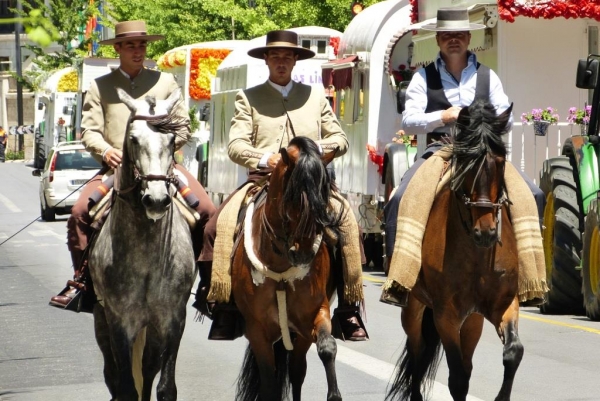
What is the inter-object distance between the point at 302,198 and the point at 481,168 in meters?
1.09

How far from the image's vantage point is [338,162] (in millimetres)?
22859

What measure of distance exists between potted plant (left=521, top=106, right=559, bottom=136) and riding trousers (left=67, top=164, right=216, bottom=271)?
860 cm

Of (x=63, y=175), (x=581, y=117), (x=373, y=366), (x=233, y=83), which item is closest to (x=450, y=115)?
(x=373, y=366)

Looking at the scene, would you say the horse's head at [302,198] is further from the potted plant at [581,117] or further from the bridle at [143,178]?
the potted plant at [581,117]

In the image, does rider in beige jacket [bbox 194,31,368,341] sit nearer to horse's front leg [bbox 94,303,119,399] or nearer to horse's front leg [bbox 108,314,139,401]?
horse's front leg [bbox 108,314,139,401]

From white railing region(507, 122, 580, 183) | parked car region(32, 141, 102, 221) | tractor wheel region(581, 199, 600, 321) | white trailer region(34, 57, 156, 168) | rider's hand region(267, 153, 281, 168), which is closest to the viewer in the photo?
rider's hand region(267, 153, 281, 168)

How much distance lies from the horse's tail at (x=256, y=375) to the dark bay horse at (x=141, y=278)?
47 centimetres

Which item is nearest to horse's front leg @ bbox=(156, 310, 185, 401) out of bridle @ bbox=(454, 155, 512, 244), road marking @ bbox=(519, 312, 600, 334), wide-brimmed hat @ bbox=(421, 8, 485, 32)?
bridle @ bbox=(454, 155, 512, 244)

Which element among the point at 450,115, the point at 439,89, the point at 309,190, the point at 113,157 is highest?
the point at 439,89

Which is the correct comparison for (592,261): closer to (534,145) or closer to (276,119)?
(534,145)

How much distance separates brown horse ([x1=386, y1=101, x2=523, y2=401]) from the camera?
8.05 meters

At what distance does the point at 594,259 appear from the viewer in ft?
46.5

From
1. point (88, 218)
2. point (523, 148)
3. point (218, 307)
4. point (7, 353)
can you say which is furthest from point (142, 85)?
point (523, 148)

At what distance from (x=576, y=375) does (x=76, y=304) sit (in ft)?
13.2
